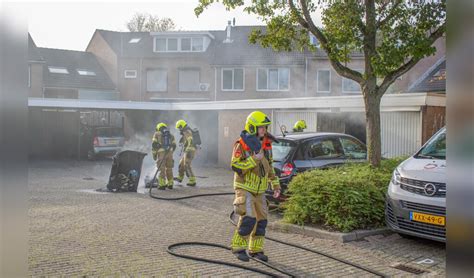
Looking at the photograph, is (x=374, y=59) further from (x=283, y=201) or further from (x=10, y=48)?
(x=10, y=48)

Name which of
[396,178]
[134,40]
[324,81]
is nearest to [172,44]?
[134,40]

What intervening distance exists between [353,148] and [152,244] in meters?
5.35

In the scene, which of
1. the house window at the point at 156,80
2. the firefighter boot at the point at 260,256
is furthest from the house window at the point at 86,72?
the firefighter boot at the point at 260,256

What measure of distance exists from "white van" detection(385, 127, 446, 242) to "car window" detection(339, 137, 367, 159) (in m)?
3.08

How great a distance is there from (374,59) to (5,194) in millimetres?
8313

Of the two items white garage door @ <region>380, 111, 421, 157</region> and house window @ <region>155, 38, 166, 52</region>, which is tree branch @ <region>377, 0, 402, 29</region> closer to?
white garage door @ <region>380, 111, 421, 157</region>

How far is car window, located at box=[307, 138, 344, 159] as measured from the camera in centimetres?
972

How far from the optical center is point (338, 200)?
24.7ft

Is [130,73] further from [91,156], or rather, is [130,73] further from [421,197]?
[421,197]

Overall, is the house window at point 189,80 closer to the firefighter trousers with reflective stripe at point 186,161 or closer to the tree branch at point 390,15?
the firefighter trousers with reflective stripe at point 186,161

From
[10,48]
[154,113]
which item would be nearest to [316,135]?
[10,48]

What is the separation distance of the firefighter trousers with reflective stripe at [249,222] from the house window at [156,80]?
102 ft

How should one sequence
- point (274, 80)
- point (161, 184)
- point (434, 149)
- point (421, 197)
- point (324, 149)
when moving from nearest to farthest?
point (421, 197)
point (434, 149)
point (324, 149)
point (161, 184)
point (274, 80)

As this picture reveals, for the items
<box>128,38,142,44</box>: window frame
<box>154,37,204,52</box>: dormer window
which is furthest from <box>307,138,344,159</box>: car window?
<box>128,38,142,44</box>: window frame
